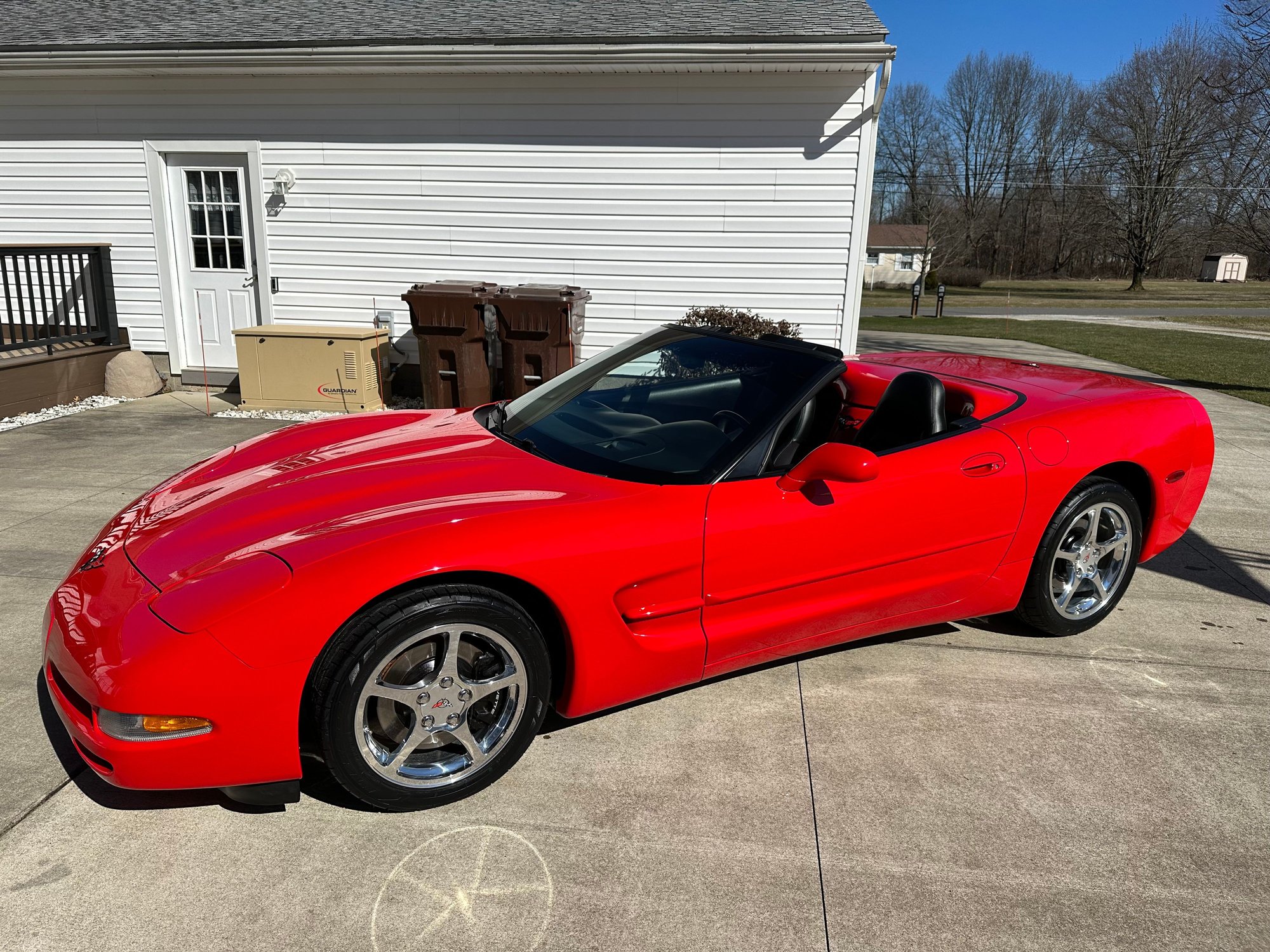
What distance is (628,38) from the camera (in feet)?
26.5

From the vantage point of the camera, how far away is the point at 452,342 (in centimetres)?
824

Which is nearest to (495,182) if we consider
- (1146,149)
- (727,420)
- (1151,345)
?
(727,420)

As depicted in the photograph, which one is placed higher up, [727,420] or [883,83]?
[883,83]

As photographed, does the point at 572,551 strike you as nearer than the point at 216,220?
Yes

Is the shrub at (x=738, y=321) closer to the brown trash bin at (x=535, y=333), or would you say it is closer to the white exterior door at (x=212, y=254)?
the brown trash bin at (x=535, y=333)

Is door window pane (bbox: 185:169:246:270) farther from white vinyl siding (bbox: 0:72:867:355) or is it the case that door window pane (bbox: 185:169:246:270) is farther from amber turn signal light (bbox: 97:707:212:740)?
amber turn signal light (bbox: 97:707:212:740)

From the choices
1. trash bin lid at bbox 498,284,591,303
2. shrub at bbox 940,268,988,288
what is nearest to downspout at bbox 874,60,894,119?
trash bin lid at bbox 498,284,591,303

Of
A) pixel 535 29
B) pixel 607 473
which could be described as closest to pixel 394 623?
pixel 607 473

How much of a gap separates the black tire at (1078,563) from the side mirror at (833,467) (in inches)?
42.5

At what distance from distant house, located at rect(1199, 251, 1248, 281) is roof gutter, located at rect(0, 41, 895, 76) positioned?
198 ft

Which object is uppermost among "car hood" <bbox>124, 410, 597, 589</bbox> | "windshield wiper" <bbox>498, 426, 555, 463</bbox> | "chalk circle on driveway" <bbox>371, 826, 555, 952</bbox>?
"windshield wiper" <bbox>498, 426, 555, 463</bbox>

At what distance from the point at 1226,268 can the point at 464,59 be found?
62.5 metres

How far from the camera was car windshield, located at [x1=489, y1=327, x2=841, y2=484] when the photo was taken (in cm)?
288

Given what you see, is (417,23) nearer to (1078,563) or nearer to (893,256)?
(1078,563)
